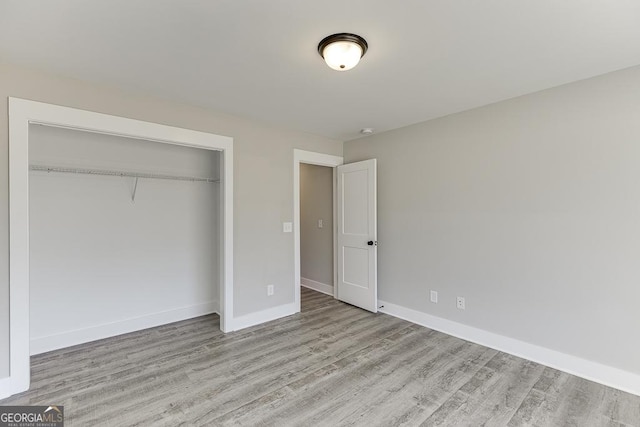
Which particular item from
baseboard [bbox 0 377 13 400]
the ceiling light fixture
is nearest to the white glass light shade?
the ceiling light fixture

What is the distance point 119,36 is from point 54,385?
258cm

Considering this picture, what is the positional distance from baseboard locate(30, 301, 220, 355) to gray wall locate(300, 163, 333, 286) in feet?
5.69

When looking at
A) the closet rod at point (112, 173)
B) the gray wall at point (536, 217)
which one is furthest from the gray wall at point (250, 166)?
the gray wall at point (536, 217)

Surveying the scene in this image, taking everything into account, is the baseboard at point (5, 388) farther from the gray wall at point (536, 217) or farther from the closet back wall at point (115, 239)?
the gray wall at point (536, 217)

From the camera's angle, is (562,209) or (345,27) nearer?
(345,27)

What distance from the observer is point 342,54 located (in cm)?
191

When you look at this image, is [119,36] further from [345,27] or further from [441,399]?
[441,399]

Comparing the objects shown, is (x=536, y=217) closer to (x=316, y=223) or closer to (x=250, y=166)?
(x=250, y=166)

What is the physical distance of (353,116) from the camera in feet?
11.1

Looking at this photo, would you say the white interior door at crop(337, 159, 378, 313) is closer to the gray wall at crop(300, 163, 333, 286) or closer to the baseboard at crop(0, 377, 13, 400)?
the gray wall at crop(300, 163, 333, 286)

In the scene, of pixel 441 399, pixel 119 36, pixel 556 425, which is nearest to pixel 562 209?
pixel 556 425

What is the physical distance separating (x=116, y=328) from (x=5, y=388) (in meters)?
1.09

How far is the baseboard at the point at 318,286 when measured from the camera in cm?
485

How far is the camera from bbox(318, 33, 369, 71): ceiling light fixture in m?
1.85
